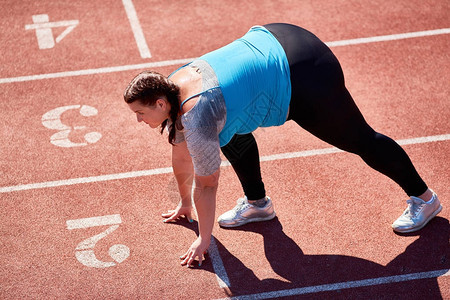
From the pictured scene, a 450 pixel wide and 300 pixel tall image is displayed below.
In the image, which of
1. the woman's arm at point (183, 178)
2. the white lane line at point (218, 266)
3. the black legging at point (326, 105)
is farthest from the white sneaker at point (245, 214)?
Answer: the black legging at point (326, 105)

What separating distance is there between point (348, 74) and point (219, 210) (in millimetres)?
Answer: 2741

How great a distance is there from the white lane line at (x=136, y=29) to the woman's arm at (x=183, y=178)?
289 cm

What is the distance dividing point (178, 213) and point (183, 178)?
42cm

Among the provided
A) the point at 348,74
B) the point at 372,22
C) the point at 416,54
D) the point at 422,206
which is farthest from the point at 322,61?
the point at 372,22

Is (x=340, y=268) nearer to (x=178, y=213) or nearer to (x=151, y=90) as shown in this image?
(x=178, y=213)

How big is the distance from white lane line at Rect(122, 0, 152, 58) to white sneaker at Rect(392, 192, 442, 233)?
3946 mm

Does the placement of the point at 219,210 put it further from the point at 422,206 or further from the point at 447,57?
the point at 447,57

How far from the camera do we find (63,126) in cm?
649

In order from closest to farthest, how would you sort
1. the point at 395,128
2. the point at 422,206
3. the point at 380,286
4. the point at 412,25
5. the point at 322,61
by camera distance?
the point at 322,61
the point at 380,286
the point at 422,206
the point at 395,128
the point at 412,25

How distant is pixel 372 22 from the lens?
8.27m

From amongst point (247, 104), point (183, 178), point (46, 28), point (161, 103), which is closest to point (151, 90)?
point (161, 103)

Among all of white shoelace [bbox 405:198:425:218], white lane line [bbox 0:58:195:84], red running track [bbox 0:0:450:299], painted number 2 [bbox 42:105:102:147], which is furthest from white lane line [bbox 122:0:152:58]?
white shoelace [bbox 405:198:425:218]

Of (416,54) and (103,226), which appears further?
(416,54)

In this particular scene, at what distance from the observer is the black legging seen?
4.35 metres
